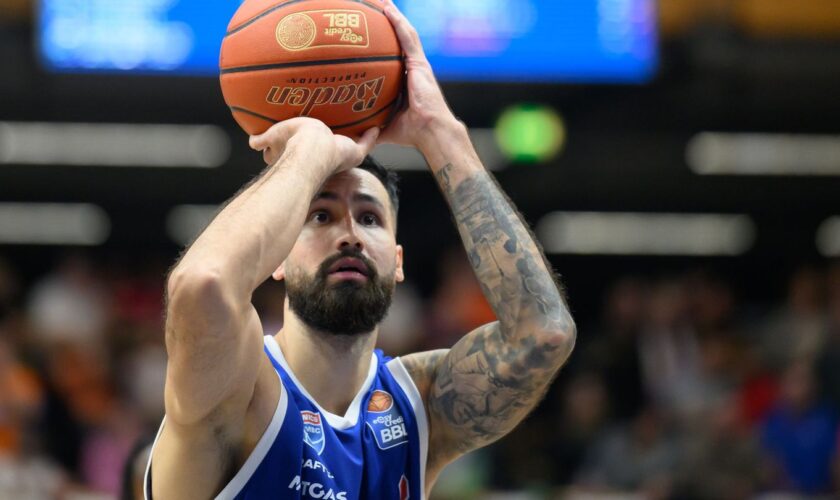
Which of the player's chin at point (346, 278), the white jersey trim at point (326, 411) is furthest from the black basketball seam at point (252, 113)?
the white jersey trim at point (326, 411)

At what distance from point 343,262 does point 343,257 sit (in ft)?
0.05

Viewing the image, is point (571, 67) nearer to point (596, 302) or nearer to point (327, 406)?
point (327, 406)

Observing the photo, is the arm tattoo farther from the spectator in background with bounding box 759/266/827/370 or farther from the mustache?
the spectator in background with bounding box 759/266/827/370

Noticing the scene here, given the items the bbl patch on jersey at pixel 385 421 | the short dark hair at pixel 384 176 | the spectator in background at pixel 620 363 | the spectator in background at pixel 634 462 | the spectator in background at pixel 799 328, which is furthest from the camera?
the spectator in background at pixel 799 328

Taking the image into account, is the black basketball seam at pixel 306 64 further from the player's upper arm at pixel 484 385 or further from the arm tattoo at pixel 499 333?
the player's upper arm at pixel 484 385

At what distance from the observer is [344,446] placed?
11.1 feet

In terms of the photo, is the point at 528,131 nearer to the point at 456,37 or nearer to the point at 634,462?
the point at 456,37

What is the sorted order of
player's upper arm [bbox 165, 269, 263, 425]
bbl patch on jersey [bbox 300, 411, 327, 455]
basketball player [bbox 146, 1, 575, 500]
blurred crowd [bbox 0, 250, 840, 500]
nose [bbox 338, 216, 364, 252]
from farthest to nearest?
1. blurred crowd [bbox 0, 250, 840, 500]
2. nose [bbox 338, 216, 364, 252]
3. bbl patch on jersey [bbox 300, 411, 327, 455]
4. basketball player [bbox 146, 1, 575, 500]
5. player's upper arm [bbox 165, 269, 263, 425]

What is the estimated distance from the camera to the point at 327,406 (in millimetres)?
3486

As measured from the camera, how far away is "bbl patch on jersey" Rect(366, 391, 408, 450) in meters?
3.50

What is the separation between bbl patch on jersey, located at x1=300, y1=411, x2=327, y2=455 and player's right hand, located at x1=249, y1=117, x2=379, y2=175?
0.68 metres

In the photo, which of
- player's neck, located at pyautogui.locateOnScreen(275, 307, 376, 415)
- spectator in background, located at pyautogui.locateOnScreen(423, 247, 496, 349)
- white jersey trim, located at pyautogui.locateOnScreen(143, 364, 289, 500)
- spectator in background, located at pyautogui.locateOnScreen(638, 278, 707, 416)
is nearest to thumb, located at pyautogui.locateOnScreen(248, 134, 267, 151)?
player's neck, located at pyautogui.locateOnScreen(275, 307, 376, 415)

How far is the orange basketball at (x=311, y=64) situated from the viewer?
336 cm

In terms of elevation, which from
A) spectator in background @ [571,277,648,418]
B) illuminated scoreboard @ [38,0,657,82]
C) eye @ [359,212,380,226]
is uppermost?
illuminated scoreboard @ [38,0,657,82]
